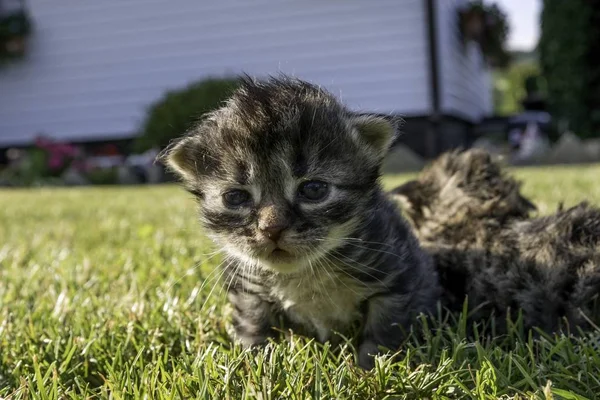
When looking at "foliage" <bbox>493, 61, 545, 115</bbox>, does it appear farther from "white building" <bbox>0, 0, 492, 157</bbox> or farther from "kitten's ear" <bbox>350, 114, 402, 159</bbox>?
"kitten's ear" <bbox>350, 114, 402, 159</bbox>

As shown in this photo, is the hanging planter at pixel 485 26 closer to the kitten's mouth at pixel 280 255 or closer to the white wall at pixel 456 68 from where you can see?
the white wall at pixel 456 68

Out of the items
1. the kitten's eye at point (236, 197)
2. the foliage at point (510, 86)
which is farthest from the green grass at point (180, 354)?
the foliage at point (510, 86)

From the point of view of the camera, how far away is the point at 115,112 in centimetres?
1501

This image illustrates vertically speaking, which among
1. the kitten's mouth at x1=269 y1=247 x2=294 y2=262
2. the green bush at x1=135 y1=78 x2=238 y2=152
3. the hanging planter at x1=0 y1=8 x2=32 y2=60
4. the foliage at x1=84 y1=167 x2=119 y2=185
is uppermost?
the hanging planter at x1=0 y1=8 x2=32 y2=60

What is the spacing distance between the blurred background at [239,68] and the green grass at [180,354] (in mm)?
8846

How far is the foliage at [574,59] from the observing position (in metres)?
12.4

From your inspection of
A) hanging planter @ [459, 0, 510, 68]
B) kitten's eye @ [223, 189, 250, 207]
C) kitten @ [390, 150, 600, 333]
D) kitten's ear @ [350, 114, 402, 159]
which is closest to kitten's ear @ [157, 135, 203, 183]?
kitten's eye @ [223, 189, 250, 207]

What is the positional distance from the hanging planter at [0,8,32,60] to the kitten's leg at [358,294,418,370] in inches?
590

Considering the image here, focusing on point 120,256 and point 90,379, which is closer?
point 90,379

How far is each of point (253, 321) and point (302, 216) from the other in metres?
0.47

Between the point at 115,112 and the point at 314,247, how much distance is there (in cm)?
1401

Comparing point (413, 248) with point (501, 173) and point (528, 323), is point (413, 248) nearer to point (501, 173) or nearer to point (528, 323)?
point (528, 323)

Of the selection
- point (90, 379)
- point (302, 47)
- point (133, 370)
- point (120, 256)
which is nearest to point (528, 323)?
point (133, 370)

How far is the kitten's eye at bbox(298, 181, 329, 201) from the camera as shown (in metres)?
2.01
